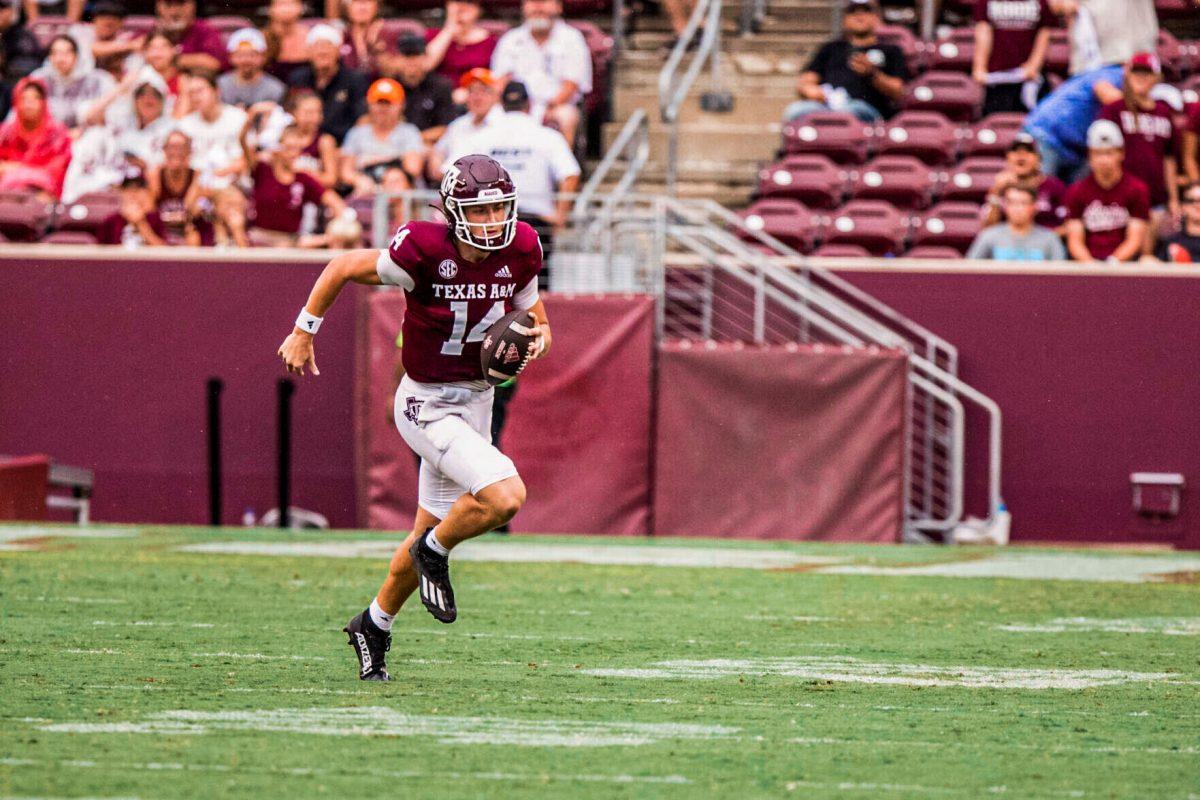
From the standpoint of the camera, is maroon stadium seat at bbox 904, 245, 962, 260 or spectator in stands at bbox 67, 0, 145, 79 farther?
spectator in stands at bbox 67, 0, 145, 79

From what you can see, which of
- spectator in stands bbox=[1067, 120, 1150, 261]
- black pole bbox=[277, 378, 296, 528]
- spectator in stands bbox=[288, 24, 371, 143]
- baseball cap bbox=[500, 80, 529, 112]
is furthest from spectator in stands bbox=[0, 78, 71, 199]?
spectator in stands bbox=[1067, 120, 1150, 261]

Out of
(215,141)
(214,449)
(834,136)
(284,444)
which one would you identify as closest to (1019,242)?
(834,136)

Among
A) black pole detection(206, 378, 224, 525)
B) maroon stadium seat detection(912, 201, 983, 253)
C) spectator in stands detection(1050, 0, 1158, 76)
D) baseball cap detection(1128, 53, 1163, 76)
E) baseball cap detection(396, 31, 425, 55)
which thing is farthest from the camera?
baseball cap detection(396, 31, 425, 55)

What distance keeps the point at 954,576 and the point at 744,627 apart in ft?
8.68

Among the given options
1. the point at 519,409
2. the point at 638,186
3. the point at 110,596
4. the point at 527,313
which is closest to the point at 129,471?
the point at 519,409

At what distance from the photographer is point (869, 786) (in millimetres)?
5070

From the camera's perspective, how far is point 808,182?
15.0 m

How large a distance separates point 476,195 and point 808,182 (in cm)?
857

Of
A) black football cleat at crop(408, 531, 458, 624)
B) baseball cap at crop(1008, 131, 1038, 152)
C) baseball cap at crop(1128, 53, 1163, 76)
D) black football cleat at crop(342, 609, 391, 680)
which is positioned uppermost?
baseball cap at crop(1128, 53, 1163, 76)

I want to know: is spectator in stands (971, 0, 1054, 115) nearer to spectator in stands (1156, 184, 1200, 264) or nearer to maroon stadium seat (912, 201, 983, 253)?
maroon stadium seat (912, 201, 983, 253)

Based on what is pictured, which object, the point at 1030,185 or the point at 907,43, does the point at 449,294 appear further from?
the point at 907,43

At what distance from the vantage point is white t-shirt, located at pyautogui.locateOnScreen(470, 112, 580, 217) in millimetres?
13531

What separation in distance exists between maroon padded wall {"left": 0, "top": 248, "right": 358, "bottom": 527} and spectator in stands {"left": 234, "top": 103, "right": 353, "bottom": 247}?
517 mm

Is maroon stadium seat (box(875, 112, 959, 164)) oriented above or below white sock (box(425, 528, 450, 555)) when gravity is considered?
above
